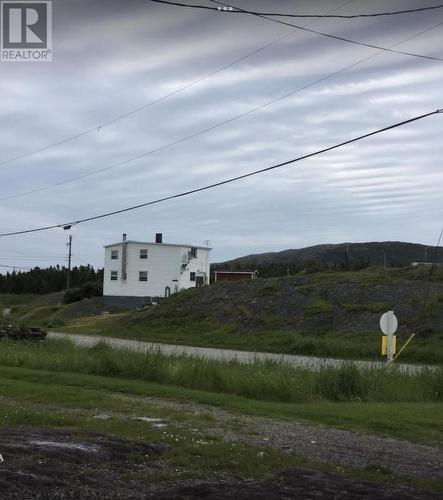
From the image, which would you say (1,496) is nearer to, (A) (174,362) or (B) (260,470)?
(B) (260,470)

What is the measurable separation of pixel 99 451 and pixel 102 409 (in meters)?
4.20

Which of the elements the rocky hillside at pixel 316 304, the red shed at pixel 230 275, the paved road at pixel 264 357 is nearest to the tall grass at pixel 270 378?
the paved road at pixel 264 357

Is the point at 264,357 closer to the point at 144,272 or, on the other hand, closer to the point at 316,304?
the point at 316,304

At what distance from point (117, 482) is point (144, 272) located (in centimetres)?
6694

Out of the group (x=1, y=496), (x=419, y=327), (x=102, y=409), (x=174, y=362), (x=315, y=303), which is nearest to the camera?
(x=1, y=496)

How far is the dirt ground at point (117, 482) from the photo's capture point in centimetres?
602

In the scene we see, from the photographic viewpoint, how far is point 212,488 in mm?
6285

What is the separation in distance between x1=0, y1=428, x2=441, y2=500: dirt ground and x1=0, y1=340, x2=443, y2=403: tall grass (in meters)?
7.52

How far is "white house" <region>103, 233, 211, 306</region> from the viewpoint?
72.7m

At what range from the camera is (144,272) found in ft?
240

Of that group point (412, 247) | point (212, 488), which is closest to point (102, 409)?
point (212, 488)

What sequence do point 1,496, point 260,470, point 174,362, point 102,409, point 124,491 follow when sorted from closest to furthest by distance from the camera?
1. point 1,496
2. point 124,491
3. point 260,470
4. point 102,409
5. point 174,362

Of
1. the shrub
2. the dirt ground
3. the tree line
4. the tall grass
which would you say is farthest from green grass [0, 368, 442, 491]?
the tree line

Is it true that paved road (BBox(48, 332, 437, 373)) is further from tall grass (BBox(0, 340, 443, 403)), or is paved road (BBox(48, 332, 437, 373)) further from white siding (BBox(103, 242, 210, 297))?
white siding (BBox(103, 242, 210, 297))
